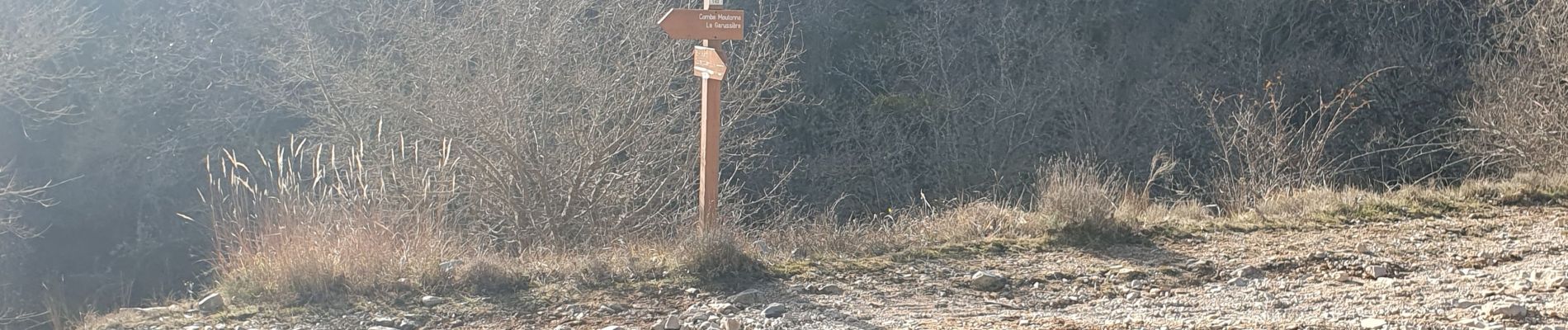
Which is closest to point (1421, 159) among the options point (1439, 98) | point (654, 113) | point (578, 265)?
point (1439, 98)

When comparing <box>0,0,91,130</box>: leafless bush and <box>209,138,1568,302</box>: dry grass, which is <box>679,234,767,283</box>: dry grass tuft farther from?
<box>0,0,91,130</box>: leafless bush

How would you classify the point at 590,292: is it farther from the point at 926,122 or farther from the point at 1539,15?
the point at 926,122

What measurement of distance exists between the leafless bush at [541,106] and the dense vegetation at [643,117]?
1.5 inches

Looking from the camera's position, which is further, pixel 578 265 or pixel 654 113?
pixel 654 113

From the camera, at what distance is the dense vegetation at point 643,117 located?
25.0 feet

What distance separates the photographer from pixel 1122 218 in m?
5.81

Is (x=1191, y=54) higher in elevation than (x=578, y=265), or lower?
lower

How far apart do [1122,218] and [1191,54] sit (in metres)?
14.3

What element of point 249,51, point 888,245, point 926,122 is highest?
point 888,245

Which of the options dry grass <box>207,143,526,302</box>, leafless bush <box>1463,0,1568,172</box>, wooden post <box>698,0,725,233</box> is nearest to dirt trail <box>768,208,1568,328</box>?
wooden post <box>698,0,725,233</box>

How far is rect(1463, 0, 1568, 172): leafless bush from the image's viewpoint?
8.74 meters

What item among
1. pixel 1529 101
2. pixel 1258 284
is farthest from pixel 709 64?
pixel 1529 101

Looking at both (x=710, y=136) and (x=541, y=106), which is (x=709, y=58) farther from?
(x=541, y=106)

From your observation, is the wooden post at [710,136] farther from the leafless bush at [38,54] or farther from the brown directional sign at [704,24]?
the leafless bush at [38,54]
